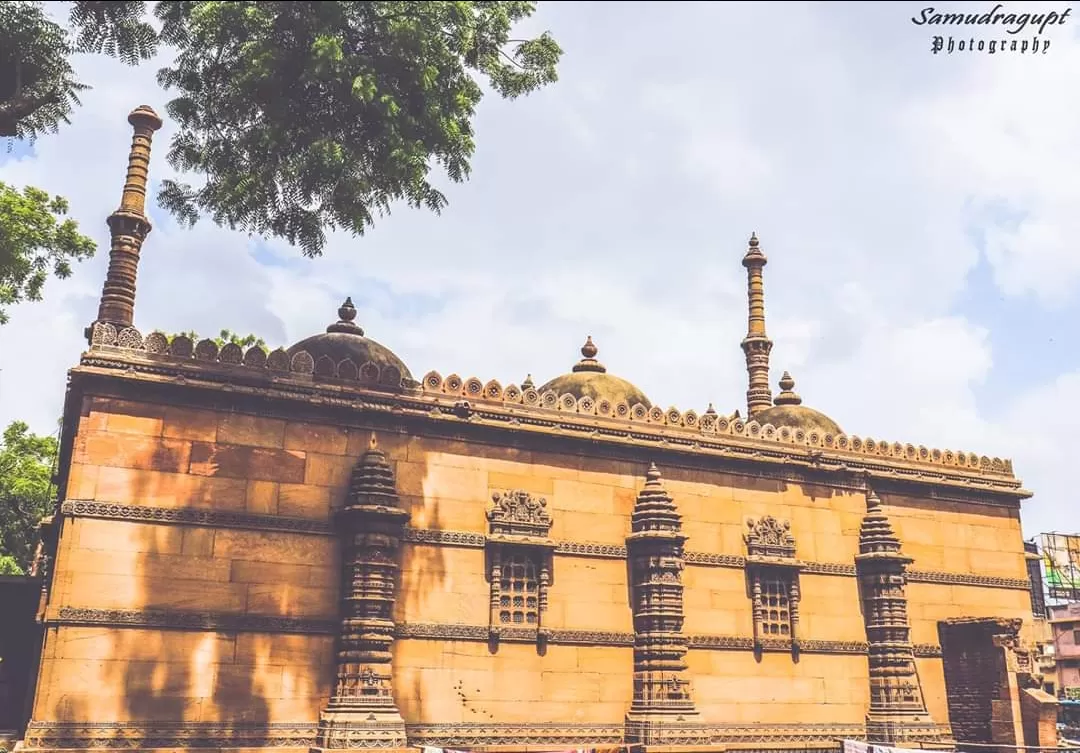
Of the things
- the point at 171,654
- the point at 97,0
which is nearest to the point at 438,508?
the point at 171,654

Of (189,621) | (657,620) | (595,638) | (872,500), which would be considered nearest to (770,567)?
(657,620)

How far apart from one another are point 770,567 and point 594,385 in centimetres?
434

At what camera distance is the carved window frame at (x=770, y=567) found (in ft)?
50.5

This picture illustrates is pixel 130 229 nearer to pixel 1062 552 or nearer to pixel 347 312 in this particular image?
pixel 347 312

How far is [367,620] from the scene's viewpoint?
12141 mm

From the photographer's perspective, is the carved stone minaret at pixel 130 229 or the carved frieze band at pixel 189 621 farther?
the carved stone minaret at pixel 130 229

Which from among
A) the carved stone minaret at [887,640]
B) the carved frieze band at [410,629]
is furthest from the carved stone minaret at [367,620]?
the carved stone minaret at [887,640]

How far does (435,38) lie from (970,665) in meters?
13.8

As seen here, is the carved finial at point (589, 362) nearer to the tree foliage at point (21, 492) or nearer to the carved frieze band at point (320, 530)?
the carved frieze band at point (320, 530)

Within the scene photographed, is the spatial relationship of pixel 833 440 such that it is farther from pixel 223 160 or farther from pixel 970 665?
pixel 223 160

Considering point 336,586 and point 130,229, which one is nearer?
point 336,586

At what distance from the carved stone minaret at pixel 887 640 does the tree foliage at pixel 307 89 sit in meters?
9.66

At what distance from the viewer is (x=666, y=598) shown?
46.9 ft

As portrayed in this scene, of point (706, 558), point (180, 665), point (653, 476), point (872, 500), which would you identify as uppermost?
point (872, 500)
